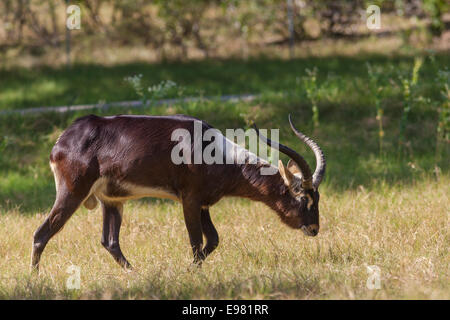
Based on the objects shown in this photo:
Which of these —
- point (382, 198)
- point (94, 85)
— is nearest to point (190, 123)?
point (382, 198)

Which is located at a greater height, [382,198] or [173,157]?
[173,157]

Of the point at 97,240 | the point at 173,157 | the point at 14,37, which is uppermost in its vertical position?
the point at 14,37

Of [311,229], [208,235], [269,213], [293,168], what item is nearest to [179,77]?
[269,213]

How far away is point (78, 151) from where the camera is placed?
651 centimetres

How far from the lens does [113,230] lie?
693 cm

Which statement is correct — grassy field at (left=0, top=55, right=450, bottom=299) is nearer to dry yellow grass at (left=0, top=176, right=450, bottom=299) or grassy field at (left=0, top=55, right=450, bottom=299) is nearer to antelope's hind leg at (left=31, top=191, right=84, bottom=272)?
dry yellow grass at (left=0, top=176, right=450, bottom=299)

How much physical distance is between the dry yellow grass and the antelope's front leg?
5.4 inches

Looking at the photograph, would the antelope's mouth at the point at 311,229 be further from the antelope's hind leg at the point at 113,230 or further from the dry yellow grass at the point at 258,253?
the antelope's hind leg at the point at 113,230

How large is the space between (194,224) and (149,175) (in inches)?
22.5

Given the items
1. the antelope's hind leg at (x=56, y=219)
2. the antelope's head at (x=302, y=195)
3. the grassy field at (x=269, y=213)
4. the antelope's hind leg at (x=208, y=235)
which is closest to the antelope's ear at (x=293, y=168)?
the antelope's head at (x=302, y=195)

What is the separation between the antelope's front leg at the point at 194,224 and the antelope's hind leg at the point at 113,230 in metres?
0.63

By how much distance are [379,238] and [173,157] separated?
2148 millimetres

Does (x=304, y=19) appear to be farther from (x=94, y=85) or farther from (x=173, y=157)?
(x=173, y=157)

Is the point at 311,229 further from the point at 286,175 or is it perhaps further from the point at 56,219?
the point at 56,219
